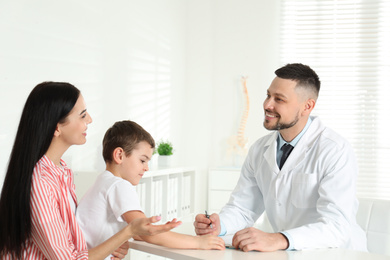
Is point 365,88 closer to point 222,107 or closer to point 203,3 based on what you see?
point 222,107

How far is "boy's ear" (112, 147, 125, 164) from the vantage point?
181 centimetres

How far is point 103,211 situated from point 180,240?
28 cm

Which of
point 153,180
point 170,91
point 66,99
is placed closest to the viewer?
Answer: point 66,99

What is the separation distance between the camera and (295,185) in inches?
79.1

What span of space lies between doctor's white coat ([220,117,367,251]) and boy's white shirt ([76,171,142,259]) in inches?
21.8

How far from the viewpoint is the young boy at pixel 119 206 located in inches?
64.5

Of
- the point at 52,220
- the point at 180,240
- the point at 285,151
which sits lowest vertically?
the point at 180,240

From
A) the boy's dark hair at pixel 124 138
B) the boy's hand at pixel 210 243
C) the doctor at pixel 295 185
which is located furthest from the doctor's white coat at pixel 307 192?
the boy's dark hair at pixel 124 138

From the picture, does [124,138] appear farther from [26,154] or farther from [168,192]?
[168,192]

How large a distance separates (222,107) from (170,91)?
2.36ft

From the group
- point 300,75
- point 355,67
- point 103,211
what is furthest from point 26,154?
point 355,67

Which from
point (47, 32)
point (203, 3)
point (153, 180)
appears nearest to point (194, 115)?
point (203, 3)

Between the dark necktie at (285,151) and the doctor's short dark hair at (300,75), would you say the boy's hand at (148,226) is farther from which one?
the doctor's short dark hair at (300,75)

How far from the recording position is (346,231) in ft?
5.96
